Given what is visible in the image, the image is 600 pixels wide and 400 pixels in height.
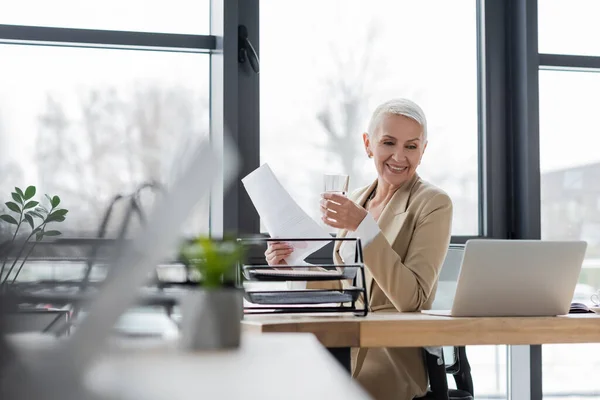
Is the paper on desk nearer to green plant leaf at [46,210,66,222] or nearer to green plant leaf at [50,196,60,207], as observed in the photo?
green plant leaf at [50,196,60,207]

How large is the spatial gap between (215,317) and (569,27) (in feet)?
9.25

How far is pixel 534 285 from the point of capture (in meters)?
1.92

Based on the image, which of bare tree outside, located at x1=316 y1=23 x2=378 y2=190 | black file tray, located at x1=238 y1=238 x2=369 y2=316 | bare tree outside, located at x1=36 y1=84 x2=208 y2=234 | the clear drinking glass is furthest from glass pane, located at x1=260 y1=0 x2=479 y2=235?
bare tree outside, located at x1=36 y1=84 x2=208 y2=234

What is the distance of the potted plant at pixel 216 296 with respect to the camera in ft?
2.97

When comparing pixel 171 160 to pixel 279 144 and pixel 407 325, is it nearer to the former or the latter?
pixel 407 325

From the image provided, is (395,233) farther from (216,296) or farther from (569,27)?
(569,27)

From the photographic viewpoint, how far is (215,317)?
3.14 ft

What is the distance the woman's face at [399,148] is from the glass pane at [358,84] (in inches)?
25.4

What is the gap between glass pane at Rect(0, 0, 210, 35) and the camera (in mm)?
2781

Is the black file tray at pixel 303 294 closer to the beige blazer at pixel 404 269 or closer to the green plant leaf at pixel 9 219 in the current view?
the beige blazer at pixel 404 269

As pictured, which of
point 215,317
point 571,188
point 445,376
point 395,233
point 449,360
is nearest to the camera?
point 215,317

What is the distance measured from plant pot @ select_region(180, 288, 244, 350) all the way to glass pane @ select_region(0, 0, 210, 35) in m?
2.01

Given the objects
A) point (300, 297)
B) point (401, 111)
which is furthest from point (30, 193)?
point (401, 111)

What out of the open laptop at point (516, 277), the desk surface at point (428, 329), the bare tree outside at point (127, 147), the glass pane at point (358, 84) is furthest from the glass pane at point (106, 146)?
the glass pane at point (358, 84)
